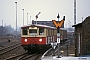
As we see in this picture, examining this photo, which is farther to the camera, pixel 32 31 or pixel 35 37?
pixel 32 31

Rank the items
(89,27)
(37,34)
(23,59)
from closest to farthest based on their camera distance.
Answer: (89,27)
(23,59)
(37,34)

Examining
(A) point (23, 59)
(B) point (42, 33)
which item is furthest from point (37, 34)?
(A) point (23, 59)

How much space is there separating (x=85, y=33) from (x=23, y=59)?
656cm

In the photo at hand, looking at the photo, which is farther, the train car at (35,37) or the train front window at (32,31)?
the train front window at (32,31)

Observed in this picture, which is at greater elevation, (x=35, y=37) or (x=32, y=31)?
(x=32, y=31)

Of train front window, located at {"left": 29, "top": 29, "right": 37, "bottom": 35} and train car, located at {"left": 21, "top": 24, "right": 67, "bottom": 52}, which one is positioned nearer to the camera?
train car, located at {"left": 21, "top": 24, "right": 67, "bottom": 52}

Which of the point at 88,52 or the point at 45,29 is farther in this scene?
the point at 45,29

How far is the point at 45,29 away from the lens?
946 inches

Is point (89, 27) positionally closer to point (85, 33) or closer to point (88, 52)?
point (85, 33)

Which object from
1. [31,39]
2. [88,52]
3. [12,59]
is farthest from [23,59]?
[88,52]

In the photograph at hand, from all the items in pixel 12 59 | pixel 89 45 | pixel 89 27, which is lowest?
pixel 12 59

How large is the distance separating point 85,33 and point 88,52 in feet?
4.12

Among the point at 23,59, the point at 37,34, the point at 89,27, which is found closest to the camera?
the point at 89,27

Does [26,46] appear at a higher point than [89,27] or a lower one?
lower
